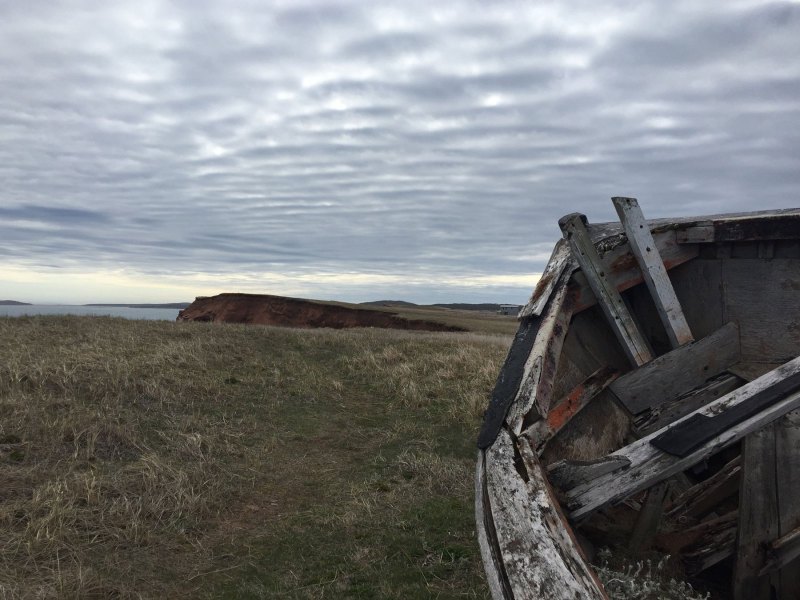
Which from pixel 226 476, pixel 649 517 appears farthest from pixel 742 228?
pixel 226 476

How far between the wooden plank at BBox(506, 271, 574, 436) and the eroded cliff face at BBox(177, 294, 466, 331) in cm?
2859

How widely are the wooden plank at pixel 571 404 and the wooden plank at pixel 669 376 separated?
13 centimetres

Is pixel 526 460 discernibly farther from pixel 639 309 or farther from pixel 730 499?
pixel 639 309

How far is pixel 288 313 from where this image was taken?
3956 centimetres

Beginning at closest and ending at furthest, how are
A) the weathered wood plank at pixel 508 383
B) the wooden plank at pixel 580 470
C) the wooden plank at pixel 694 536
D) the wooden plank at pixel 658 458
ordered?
1. the wooden plank at pixel 658 458
2. the wooden plank at pixel 580 470
3. the weathered wood plank at pixel 508 383
4. the wooden plank at pixel 694 536

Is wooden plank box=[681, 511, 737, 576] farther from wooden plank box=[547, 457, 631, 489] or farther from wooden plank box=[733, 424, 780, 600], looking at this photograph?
wooden plank box=[547, 457, 631, 489]

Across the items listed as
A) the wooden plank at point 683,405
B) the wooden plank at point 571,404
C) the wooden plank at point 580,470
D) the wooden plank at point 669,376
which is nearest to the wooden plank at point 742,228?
the wooden plank at point 669,376

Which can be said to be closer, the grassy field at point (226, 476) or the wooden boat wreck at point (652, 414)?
the wooden boat wreck at point (652, 414)

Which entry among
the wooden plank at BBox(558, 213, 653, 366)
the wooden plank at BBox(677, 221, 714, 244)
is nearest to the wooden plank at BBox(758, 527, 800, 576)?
the wooden plank at BBox(558, 213, 653, 366)

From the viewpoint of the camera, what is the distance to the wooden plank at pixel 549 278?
411 cm

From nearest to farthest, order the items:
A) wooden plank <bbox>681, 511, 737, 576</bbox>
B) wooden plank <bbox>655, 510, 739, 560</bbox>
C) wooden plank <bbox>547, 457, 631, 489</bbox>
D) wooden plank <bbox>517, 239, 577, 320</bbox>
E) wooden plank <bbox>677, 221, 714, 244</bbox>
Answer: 1. wooden plank <bbox>547, 457, 631, 489</bbox>
2. wooden plank <bbox>681, 511, 737, 576</bbox>
3. wooden plank <bbox>655, 510, 739, 560</bbox>
4. wooden plank <bbox>517, 239, 577, 320</bbox>
5. wooden plank <bbox>677, 221, 714, 244</bbox>

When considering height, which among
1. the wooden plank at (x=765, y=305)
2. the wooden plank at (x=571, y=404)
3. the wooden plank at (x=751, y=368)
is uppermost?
the wooden plank at (x=765, y=305)

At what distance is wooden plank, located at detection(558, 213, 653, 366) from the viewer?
4496mm

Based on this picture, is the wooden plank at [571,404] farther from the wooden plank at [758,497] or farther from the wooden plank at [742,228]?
the wooden plank at [742,228]
